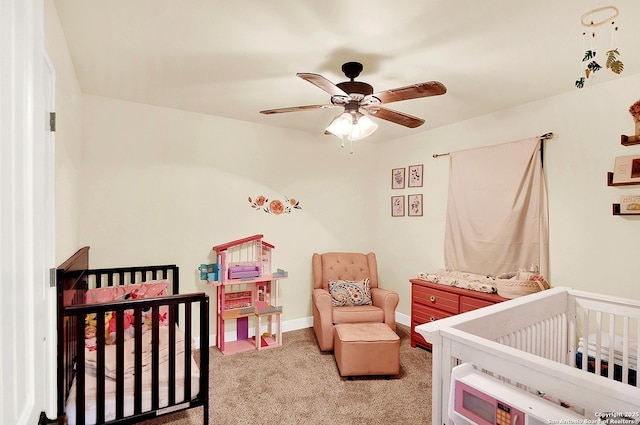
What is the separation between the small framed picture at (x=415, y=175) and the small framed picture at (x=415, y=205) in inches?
5.4

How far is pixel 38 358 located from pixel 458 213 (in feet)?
11.3

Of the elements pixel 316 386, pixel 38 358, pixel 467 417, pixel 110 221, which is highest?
pixel 110 221

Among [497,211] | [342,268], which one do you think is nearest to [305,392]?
[342,268]

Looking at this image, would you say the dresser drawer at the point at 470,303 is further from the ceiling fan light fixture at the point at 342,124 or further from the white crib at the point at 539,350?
the ceiling fan light fixture at the point at 342,124

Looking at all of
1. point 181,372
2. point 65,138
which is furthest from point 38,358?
point 65,138

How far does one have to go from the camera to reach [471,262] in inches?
133

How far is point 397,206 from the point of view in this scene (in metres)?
4.25

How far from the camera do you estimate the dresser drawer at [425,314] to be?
3.19 meters

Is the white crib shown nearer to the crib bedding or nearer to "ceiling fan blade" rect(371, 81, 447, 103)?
"ceiling fan blade" rect(371, 81, 447, 103)

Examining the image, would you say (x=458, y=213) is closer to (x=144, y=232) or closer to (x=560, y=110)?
(x=560, y=110)

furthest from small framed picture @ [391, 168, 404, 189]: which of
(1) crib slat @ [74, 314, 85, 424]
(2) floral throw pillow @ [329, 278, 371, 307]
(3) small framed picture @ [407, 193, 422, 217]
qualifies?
(1) crib slat @ [74, 314, 85, 424]

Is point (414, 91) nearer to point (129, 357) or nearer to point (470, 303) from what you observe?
point (470, 303)

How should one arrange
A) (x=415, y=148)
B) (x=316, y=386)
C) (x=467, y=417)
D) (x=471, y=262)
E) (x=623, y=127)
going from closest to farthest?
(x=467, y=417) < (x=623, y=127) < (x=316, y=386) < (x=471, y=262) < (x=415, y=148)

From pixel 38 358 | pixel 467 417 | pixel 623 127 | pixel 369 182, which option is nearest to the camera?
pixel 38 358
